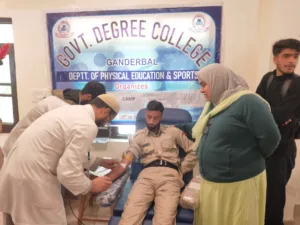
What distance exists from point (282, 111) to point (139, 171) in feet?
4.27

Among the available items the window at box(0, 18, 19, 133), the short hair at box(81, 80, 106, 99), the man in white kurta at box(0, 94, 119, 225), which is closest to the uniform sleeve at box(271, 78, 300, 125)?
the man in white kurta at box(0, 94, 119, 225)

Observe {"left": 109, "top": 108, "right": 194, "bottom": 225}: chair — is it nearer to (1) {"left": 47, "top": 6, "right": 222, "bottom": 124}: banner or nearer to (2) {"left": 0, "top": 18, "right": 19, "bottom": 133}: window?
(1) {"left": 47, "top": 6, "right": 222, "bottom": 124}: banner

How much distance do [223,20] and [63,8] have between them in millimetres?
1617

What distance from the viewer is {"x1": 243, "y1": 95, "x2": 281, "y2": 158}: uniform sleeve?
5.32ft

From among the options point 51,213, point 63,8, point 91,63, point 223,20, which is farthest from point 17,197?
point 223,20

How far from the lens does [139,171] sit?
2.68 metres

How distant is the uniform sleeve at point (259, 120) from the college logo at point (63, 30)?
215 cm

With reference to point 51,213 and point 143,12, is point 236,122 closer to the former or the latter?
point 51,213

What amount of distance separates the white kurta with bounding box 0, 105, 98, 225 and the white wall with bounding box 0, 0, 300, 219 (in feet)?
5.21

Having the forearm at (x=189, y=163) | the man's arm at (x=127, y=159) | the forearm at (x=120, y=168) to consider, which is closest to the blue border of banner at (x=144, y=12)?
the forearm at (x=189, y=163)

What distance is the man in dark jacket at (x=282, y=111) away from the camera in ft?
6.78

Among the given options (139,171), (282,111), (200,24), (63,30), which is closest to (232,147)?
(282,111)

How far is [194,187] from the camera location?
2.11 metres

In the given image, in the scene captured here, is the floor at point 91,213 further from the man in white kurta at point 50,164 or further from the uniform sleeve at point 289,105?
the uniform sleeve at point 289,105
